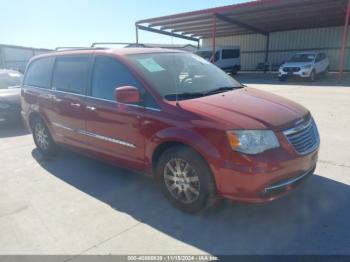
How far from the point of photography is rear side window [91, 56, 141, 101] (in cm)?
368

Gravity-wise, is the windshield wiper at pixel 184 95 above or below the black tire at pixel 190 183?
above

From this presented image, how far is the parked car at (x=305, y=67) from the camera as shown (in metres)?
18.5

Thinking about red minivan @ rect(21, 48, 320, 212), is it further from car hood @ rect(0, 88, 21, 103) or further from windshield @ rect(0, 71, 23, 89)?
windshield @ rect(0, 71, 23, 89)

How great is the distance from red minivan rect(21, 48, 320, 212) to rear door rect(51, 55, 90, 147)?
0.05 ft

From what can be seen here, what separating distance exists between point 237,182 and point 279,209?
838mm

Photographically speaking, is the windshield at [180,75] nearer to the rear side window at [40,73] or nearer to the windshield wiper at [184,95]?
the windshield wiper at [184,95]

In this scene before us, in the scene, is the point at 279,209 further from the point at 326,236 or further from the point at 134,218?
the point at 134,218

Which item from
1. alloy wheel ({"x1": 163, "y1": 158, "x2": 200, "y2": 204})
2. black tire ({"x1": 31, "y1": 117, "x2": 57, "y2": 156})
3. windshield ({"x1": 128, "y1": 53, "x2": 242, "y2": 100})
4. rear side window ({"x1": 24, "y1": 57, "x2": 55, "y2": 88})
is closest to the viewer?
alloy wheel ({"x1": 163, "y1": 158, "x2": 200, "y2": 204})

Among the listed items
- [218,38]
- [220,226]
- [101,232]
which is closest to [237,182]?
[220,226]

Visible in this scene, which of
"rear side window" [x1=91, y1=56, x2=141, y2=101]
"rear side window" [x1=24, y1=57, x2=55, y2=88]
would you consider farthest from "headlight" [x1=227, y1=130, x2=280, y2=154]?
"rear side window" [x1=24, y1=57, x2=55, y2=88]

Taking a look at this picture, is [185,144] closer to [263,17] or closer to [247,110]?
[247,110]

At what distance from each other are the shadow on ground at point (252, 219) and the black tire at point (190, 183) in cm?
14

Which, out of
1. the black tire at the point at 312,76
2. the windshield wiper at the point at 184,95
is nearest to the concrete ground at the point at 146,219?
the windshield wiper at the point at 184,95

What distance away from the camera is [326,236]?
111 inches
